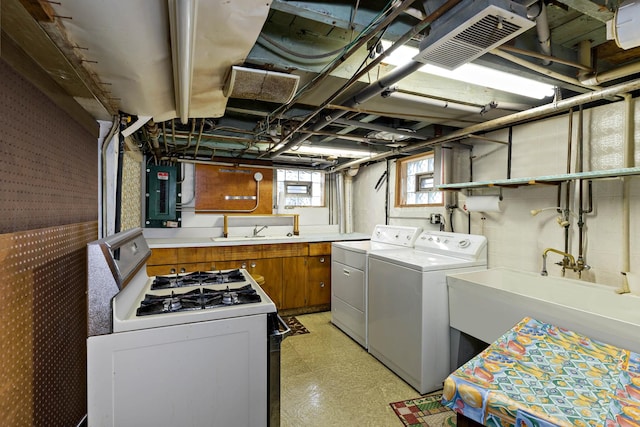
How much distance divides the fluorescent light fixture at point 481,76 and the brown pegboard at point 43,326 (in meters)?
1.72

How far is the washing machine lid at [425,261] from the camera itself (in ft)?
7.35

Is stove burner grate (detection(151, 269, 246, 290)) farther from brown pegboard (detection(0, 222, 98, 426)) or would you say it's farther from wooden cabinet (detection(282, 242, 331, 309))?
wooden cabinet (detection(282, 242, 331, 309))

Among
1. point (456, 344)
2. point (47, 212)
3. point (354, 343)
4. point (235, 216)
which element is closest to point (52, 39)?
point (47, 212)

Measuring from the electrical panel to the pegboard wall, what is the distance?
7.17ft

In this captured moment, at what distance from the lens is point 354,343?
9.84 feet

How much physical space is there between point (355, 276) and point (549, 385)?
2.05 metres

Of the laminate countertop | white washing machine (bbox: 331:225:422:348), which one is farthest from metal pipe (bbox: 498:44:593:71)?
the laminate countertop

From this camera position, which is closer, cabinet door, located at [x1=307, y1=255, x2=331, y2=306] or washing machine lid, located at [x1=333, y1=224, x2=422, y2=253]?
washing machine lid, located at [x1=333, y1=224, x2=422, y2=253]

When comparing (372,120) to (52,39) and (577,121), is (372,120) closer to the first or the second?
(577,121)

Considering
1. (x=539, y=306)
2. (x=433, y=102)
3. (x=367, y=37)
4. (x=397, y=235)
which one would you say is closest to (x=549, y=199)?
(x=539, y=306)

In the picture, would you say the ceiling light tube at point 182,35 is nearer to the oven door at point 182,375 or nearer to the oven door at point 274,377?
the oven door at point 182,375

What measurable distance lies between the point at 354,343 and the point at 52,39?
299cm

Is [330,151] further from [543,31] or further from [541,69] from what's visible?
[543,31]

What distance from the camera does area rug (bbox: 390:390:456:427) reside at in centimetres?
188
